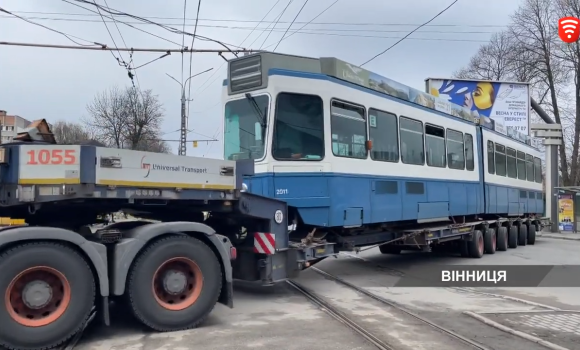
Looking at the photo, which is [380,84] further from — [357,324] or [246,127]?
[357,324]

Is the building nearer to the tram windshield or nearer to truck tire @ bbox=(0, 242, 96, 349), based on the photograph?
truck tire @ bbox=(0, 242, 96, 349)

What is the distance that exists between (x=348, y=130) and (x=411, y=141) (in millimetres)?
2532

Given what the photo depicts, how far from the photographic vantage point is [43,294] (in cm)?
529

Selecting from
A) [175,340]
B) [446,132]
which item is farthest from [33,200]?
[446,132]

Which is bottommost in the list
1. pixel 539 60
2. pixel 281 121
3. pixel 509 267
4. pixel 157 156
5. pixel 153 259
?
pixel 509 267

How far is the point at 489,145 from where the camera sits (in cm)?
1566

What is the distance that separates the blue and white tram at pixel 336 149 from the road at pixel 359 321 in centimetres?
142

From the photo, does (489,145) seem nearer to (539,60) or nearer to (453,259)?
(453,259)

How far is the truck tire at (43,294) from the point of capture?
A: 506cm

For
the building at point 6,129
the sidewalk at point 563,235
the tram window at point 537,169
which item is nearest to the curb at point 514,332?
the building at point 6,129

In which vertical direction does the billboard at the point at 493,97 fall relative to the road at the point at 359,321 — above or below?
above

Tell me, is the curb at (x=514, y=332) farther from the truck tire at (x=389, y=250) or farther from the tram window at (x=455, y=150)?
the truck tire at (x=389, y=250)

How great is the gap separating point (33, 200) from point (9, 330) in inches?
49.5

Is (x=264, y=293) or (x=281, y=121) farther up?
(x=281, y=121)
